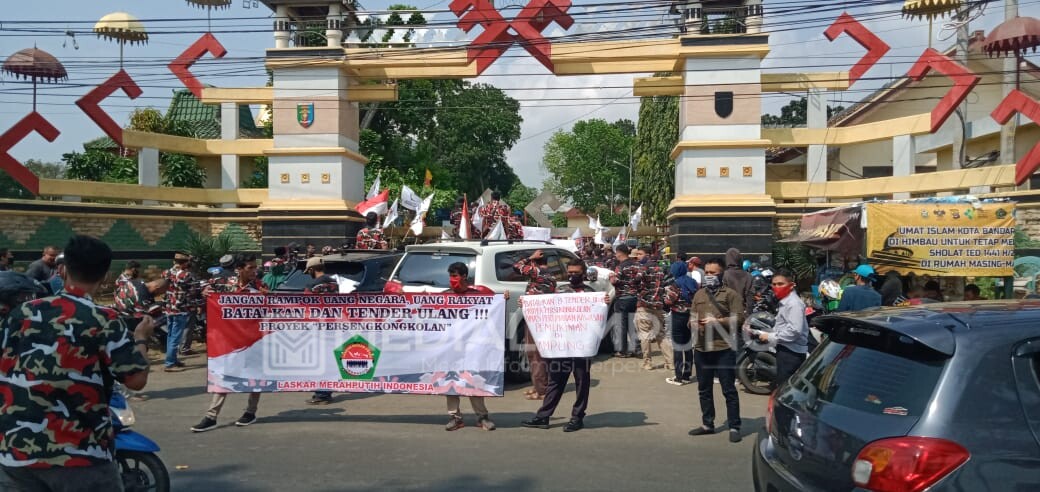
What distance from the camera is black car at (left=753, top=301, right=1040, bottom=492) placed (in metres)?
3.09

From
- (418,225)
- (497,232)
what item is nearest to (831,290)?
(497,232)

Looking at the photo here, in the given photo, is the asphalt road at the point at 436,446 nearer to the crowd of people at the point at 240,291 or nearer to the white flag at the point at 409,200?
the crowd of people at the point at 240,291

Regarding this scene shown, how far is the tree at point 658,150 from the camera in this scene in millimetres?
39031

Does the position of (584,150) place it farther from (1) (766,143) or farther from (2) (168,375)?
(2) (168,375)

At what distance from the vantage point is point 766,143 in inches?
762

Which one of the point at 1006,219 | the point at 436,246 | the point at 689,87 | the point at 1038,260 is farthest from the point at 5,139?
the point at 1038,260

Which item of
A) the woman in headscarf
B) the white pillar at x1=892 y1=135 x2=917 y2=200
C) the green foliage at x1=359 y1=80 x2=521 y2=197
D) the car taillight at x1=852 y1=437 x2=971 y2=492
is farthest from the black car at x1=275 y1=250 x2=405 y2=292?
the green foliage at x1=359 y1=80 x2=521 y2=197

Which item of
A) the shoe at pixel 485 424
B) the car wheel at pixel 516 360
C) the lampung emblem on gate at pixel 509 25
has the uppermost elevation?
A: the lampung emblem on gate at pixel 509 25

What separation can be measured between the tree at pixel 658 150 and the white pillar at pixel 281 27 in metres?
21.4

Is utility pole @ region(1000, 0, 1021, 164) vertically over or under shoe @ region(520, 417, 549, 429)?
over

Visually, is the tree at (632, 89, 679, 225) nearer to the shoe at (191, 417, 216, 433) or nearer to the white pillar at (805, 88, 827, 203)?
the white pillar at (805, 88, 827, 203)

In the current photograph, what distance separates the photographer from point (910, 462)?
123 inches

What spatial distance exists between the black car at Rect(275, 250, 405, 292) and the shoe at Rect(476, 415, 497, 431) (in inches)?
139

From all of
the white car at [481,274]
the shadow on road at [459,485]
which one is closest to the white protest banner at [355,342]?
the shadow on road at [459,485]
